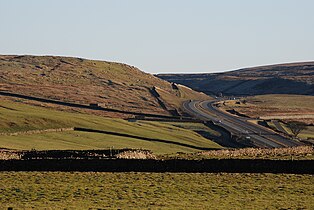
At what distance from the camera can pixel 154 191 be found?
142 feet

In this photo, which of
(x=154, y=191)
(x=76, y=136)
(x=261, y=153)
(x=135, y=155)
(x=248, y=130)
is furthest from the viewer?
(x=248, y=130)

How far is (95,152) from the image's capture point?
62.8m

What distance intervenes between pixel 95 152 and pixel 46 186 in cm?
1779

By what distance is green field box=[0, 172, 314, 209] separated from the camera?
125 ft

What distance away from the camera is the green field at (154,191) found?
38.2 m

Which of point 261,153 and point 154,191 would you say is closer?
point 154,191

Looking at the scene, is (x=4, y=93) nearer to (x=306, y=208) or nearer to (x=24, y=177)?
(x=24, y=177)

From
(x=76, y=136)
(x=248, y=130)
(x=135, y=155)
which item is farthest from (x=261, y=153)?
(x=248, y=130)

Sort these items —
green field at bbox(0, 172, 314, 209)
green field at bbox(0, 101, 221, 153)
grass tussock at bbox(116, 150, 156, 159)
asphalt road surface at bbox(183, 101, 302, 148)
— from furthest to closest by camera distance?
asphalt road surface at bbox(183, 101, 302, 148)
green field at bbox(0, 101, 221, 153)
grass tussock at bbox(116, 150, 156, 159)
green field at bbox(0, 172, 314, 209)

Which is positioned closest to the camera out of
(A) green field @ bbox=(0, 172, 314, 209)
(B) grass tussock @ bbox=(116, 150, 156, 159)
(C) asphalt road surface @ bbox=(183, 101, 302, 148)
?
(A) green field @ bbox=(0, 172, 314, 209)

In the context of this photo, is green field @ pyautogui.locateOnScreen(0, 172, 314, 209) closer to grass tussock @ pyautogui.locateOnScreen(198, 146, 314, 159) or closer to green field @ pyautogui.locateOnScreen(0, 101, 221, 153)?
grass tussock @ pyautogui.locateOnScreen(198, 146, 314, 159)

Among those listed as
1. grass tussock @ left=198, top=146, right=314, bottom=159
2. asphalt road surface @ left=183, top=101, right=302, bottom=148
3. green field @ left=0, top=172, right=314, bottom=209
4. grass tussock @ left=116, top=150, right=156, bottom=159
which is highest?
grass tussock @ left=116, top=150, right=156, bottom=159

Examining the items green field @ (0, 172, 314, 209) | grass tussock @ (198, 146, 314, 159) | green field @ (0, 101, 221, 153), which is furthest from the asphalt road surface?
green field @ (0, 172, 314, 209)

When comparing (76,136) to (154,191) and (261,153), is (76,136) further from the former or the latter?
(154,191)
